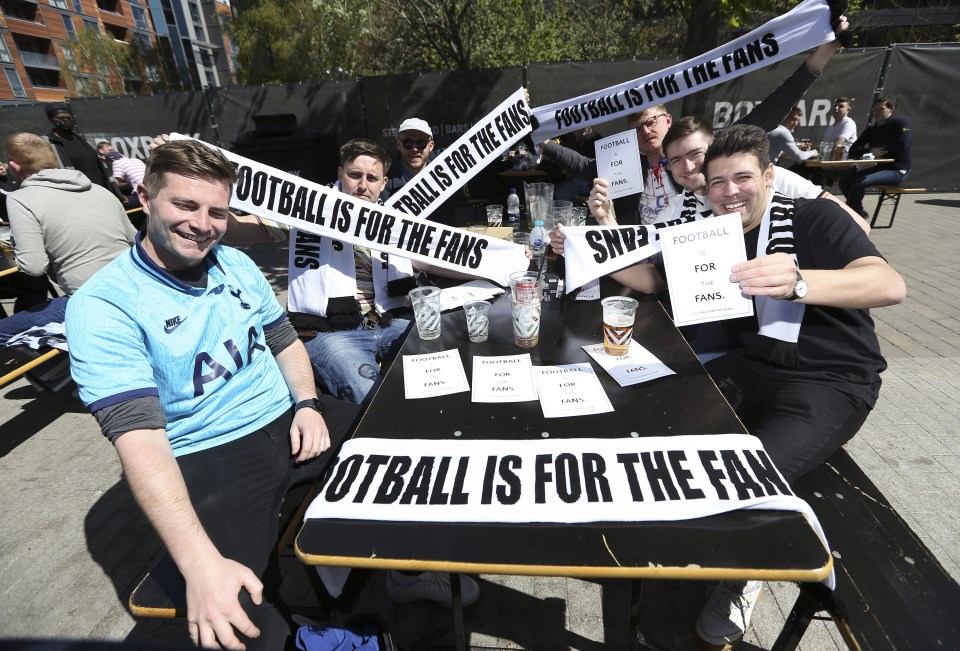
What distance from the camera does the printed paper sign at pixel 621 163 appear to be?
3357 mm

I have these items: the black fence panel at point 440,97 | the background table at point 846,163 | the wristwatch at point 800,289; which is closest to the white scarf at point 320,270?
the wristwatch at point 800,289

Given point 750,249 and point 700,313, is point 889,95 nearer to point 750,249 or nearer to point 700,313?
point 750,249

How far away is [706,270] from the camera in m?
1.93

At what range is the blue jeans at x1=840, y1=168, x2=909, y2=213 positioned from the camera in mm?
8117

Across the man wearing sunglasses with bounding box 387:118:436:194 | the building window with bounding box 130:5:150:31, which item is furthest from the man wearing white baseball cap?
the building window with bounding box 130:5:150:31

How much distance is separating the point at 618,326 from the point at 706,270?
1.40ft

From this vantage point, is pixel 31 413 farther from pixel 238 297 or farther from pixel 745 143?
pixel 745 143

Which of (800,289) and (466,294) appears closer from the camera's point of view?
(800,289)

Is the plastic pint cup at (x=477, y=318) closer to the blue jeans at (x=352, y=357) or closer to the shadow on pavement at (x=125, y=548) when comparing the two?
the blue jeans at (x=352, y=357)

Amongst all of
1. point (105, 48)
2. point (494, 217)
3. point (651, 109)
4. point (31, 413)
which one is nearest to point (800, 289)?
point (651, 109)

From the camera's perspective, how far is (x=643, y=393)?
5.87 feet

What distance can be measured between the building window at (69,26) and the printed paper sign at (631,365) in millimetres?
56855

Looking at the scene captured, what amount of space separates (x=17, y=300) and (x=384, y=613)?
203 inches

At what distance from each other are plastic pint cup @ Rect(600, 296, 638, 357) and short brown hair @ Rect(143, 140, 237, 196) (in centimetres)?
179
